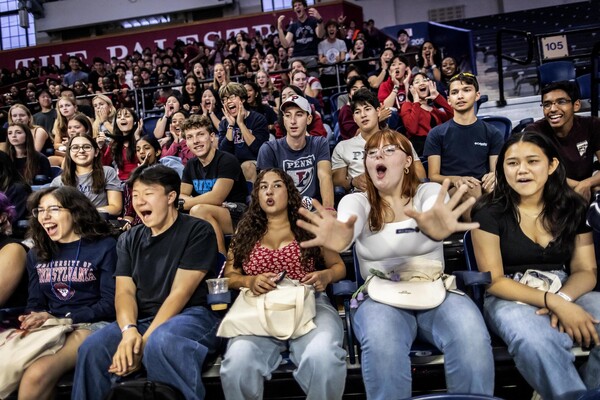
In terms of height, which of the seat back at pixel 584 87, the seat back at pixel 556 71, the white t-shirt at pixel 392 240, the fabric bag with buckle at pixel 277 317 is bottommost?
the fabric bag with buckle at pixel 277 317

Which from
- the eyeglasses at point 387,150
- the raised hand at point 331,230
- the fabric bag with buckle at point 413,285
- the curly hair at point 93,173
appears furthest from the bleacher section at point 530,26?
the raised hand at point 331,230

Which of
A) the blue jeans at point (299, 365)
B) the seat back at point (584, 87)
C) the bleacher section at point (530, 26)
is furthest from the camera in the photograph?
the bleacher section at point (530, 26)

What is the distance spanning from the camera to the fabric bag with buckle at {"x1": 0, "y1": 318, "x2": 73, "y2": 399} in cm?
237

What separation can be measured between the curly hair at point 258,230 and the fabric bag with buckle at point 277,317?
0.34 metres

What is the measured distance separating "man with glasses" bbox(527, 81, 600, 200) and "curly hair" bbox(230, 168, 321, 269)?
1.71m

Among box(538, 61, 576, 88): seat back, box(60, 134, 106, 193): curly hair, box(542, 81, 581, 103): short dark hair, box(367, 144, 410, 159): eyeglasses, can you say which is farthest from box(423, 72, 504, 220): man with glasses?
box(538, 61, 576, 88): seat back

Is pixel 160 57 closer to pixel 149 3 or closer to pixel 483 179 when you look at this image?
pixel 149 3

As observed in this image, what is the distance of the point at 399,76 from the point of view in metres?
5.43

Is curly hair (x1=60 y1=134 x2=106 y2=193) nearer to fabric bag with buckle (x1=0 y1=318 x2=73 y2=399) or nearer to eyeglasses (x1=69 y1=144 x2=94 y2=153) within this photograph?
eyeglasses (x1=69 y1=144 x2=94 y2=153)

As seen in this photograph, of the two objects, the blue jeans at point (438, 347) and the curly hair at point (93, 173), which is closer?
the blue jeans at point (438, 347)

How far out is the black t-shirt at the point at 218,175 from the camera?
3.80 m

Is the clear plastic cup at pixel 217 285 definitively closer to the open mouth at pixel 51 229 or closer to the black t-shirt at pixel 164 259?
the black t-shirt at pixel 164 259

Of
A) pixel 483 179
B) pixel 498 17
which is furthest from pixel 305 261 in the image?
pixel 498 17

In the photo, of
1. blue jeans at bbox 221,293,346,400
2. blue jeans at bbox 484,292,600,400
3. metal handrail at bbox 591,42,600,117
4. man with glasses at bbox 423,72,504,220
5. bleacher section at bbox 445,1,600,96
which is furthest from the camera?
bleacher section at bbox 445,1,600,96
